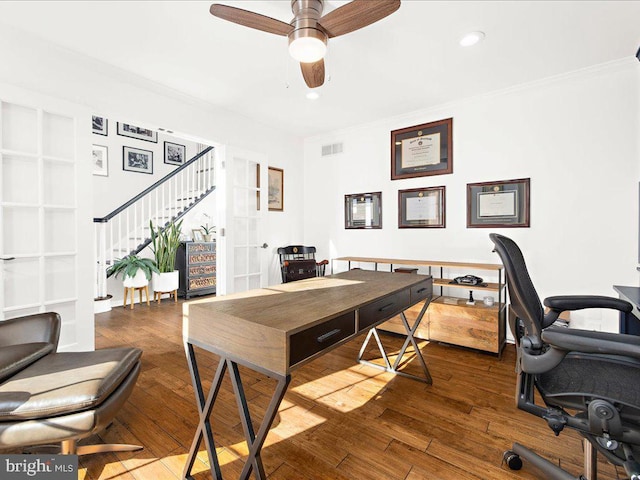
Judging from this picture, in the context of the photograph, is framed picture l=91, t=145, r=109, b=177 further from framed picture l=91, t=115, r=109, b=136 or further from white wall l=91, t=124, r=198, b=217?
framed picture l=91, t=115, r=109, b=136

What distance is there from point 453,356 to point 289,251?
8.15 ft

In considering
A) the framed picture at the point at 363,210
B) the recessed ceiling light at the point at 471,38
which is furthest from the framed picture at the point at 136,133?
the recessed ceiling light at the point at 471,38

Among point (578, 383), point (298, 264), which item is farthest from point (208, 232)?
point (578, 383)

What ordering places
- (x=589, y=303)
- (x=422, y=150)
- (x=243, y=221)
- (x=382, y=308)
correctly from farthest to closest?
(x=243, y=221) → (x=422, y=150) → (x=382, y=308) → (x=589, y=303)

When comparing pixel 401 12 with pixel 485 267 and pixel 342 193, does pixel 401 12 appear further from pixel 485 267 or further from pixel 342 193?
pixel 342 193

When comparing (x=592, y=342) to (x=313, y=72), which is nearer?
(x=592, y=342)

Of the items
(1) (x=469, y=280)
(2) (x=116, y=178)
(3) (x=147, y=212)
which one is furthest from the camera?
(2) (x=116, y=178)

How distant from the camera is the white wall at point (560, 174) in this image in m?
2.73

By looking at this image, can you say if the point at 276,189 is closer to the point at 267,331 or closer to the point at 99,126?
the point at 99,126

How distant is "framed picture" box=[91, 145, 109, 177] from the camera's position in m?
5.45

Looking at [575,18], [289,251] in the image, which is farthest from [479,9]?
[289,251]

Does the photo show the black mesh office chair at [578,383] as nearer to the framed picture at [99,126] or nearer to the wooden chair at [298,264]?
the wooden chair at [298,264]

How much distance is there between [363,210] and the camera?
4.33 metres

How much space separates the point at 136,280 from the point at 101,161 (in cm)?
246
